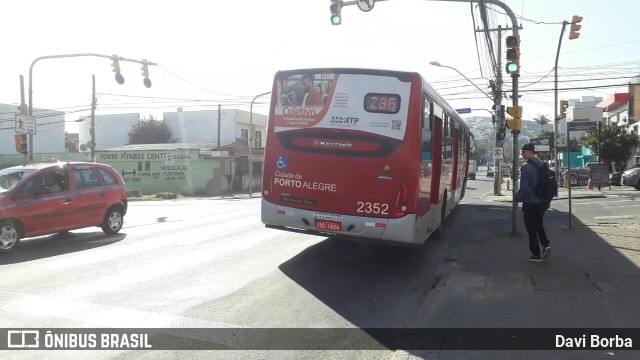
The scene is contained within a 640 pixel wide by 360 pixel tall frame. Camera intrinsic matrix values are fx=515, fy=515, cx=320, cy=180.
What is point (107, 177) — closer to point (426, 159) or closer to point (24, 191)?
point (24, 191)

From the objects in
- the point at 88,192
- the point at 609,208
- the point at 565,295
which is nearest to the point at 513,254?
the point at 565,295

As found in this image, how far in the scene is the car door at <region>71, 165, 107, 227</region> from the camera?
36.2 ft

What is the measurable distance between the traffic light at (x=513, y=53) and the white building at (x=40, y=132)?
53.4 m

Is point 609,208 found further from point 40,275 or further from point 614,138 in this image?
point 614,138

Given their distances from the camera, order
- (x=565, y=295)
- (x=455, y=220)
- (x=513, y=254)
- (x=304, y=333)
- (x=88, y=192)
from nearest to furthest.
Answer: (x=304, y=333) < (x=565, y=295) < (x=513, y=254) < (x=88, y=192) < (x=455, y=220)

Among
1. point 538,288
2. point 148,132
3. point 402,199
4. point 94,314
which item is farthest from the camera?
point 148,132

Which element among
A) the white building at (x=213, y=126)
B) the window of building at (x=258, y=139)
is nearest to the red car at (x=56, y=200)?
the white building at (x=213, y=126)

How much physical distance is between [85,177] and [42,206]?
1510mm

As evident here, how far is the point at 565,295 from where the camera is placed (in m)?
6.36

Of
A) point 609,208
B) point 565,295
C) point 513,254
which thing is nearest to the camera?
point 565,295

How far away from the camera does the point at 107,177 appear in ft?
39.7

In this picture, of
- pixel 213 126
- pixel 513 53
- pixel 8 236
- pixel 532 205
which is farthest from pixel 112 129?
pixel 532 205

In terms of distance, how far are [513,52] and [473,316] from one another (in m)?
7.60

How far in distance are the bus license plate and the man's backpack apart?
3.34 meters
